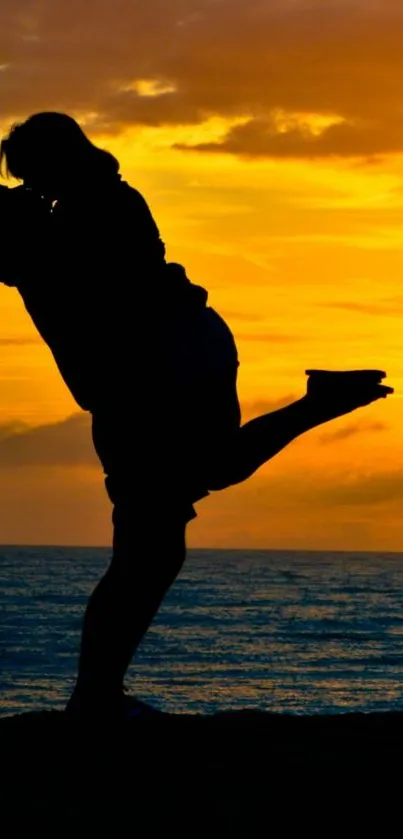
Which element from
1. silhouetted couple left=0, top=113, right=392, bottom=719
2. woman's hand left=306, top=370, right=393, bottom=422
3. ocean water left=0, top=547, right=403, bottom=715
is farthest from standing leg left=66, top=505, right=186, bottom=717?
ocean water left=0, top=547, right=403, bottom=715

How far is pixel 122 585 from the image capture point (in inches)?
190

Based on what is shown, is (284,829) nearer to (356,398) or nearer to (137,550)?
(137,550)

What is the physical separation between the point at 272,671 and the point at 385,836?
64.8ft

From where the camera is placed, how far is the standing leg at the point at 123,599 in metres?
4.83

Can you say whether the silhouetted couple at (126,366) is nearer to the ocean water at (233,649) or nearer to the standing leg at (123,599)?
the standing leg at (123,599)

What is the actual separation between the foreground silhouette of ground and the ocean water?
12.7 meters

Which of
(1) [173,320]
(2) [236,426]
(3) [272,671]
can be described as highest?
(1) [173,320]

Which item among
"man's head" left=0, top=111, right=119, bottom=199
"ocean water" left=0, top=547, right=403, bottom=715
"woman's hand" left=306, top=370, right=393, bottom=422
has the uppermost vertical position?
"man's head" left=0, top=111, right=119, bottom=199

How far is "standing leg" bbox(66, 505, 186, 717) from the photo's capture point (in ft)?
15.8

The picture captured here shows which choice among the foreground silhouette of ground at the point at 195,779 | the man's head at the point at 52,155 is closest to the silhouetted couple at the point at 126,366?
the man's head at the point at 52,155

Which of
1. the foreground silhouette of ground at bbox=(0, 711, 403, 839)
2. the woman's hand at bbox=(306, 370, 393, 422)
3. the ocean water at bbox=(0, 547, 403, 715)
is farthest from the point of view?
the ocean water at bbox=(0, 547, 403, 715)

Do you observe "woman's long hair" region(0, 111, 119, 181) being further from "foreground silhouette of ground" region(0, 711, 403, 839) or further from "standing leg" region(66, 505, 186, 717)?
"foreground silhouette of ground" region(0, 711, 403, 839)

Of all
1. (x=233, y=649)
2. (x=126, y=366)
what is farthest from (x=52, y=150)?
(x=233, y=649)

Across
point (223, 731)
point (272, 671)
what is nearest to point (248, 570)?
point (272, 671)
